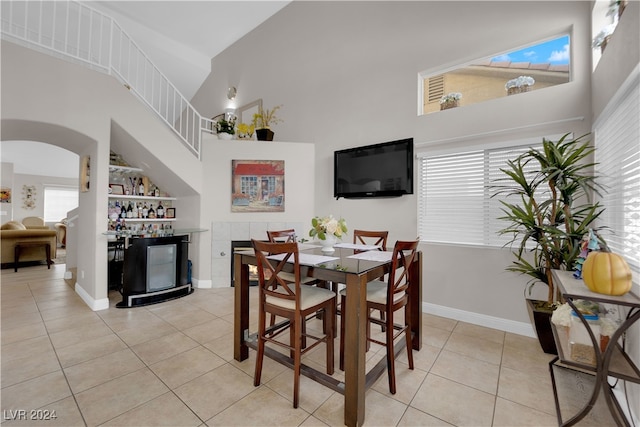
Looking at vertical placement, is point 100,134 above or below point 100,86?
below

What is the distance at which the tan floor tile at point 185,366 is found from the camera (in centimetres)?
201

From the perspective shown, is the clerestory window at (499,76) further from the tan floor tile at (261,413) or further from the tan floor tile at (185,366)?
the tan floor tile at (185,366)

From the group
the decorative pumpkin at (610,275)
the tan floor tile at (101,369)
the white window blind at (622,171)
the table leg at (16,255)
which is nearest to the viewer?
the decorative pumpkin at (610,275)

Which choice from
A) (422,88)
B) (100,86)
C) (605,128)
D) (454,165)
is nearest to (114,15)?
(100,86)

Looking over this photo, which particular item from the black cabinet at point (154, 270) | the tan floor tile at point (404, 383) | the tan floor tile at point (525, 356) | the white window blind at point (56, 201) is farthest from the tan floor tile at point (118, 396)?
the white window blind at point (56, 201)

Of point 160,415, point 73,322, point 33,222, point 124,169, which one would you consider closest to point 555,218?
point 160,415

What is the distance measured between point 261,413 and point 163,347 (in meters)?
1.33

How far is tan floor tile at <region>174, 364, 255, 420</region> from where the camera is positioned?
1.72 meters

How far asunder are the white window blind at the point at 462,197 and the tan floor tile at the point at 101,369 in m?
3.32

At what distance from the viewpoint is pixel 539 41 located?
2791 millimetres

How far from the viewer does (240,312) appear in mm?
2285

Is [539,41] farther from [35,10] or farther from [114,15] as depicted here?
[35,10]

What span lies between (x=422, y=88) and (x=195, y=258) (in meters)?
4.30

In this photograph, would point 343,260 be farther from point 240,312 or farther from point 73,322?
point 73,322
